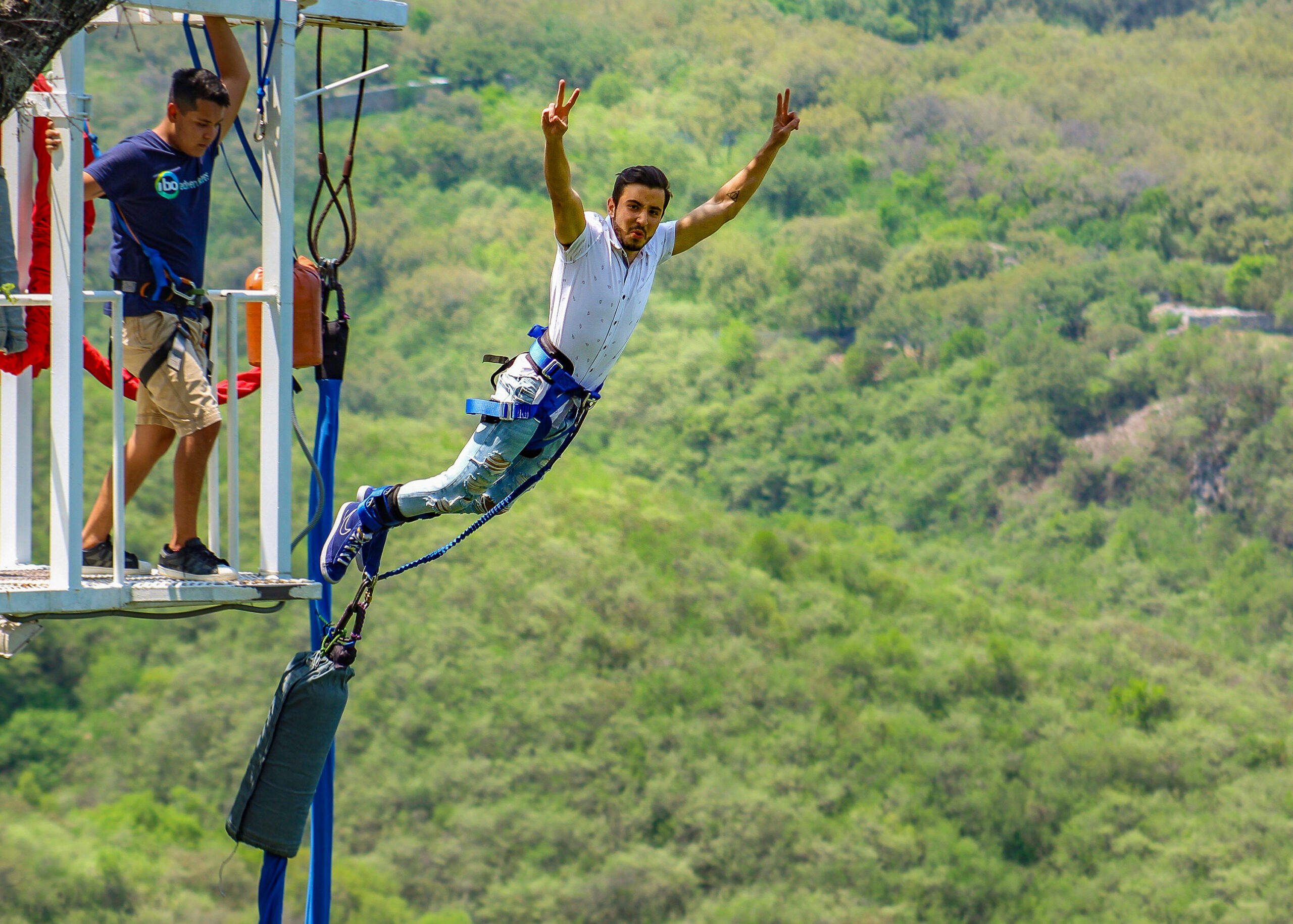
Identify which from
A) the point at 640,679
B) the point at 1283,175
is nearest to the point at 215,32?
the point at 640,679

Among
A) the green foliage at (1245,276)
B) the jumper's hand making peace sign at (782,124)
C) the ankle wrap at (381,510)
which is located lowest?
the green foliage at (1245,276)

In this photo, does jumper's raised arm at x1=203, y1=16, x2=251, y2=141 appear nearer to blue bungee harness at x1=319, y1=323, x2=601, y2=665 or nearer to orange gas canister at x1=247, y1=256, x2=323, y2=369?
orange gas canister at x1=247, y1=256, x2=323, y2=369

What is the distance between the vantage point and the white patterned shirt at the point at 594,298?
4.97 meters

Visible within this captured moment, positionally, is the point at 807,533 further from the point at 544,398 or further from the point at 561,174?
the point at 561,174

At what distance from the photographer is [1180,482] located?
44062 millimetres

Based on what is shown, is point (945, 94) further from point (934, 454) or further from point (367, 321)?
point (367, 321)

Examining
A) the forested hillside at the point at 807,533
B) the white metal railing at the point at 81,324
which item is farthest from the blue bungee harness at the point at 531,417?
the forested hillside at the point at 807,533

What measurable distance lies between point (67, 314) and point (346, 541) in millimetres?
1268

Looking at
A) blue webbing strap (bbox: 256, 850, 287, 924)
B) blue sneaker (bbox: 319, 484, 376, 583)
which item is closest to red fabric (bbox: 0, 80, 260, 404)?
blue sneaker (bbox: 319, 484, 376, 583)

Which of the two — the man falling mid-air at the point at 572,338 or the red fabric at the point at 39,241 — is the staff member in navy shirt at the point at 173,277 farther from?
the man falling mid-air at the point at 572,338

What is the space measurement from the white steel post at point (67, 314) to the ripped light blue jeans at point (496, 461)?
3.28ft

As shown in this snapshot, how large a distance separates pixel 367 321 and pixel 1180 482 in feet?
85.3

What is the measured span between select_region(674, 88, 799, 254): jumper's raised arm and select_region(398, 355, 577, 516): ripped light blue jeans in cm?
68

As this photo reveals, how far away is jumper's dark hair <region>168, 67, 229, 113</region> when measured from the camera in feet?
16.3
